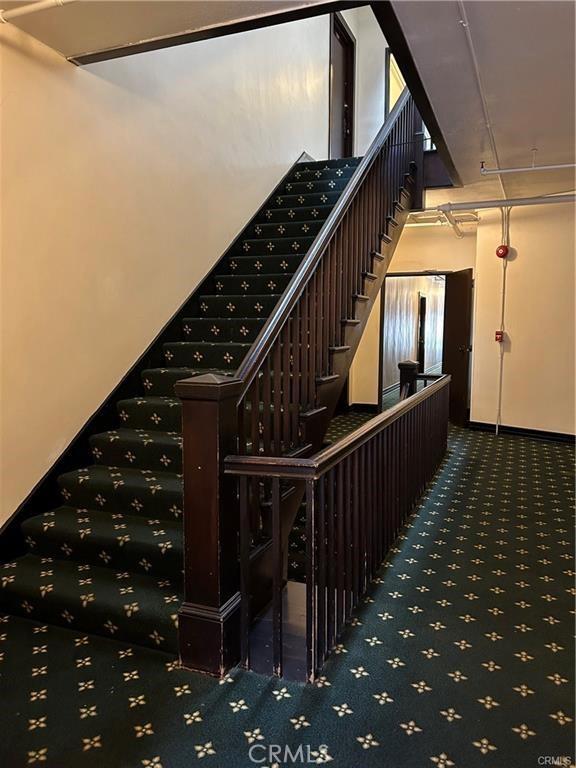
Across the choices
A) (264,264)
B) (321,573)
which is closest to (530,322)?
(264,264)

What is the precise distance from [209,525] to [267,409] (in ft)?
1.95

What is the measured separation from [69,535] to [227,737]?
1.32 meters

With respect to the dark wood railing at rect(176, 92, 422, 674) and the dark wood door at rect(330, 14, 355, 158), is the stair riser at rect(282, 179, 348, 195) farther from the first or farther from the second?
the dark wood door at rect(330, 14, 355, 158)

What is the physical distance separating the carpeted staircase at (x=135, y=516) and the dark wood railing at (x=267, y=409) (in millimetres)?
251

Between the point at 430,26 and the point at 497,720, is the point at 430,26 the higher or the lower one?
the higher one

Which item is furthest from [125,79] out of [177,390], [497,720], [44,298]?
[497,720]

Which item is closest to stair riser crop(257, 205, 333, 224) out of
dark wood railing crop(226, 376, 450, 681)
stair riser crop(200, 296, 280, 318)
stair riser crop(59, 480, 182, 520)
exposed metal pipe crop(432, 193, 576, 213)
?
stair riser crop(200, 296, 280, 318)

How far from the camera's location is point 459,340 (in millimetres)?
7199

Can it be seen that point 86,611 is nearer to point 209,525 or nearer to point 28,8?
point 209,525

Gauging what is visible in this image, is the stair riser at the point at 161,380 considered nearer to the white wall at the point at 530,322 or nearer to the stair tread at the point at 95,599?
the stair tread at the point at 95,599

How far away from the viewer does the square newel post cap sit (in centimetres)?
197

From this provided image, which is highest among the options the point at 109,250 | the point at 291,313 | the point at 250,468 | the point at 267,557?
the point at 109,250

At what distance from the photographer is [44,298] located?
2775 millimetres

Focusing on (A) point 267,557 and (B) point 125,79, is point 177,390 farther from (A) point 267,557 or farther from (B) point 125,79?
(B) point 125,79
